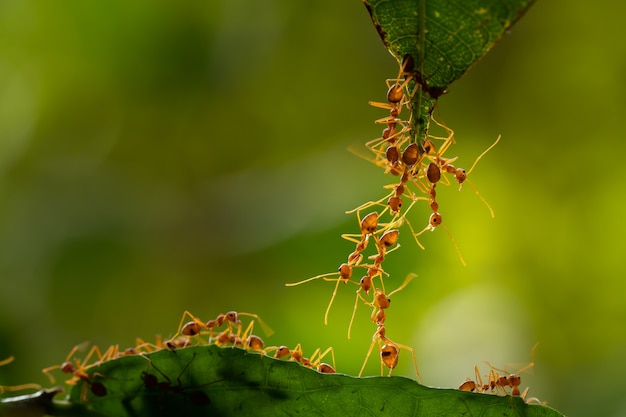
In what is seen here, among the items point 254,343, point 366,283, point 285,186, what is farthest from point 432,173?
point 285,186

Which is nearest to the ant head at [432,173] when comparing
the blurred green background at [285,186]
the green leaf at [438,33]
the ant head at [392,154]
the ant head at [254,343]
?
the ant head at [392,154]

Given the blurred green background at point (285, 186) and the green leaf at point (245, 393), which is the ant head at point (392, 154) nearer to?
the green leaf at point (245, 393)

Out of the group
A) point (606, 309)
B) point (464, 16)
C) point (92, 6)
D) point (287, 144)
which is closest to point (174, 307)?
point (287, 144)

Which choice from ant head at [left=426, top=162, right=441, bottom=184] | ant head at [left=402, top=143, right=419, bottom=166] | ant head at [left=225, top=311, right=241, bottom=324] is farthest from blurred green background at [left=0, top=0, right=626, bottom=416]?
ant head at [left=402, top=143, right=419, bottom=166]

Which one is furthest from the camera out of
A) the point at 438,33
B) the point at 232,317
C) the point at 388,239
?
the point at 232,317

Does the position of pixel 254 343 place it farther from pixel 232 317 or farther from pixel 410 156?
pixel 410 156

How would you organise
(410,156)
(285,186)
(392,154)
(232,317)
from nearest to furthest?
(410,156)
(392,154)
(232,317)
(285,186)

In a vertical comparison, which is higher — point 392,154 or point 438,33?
point 438,33
